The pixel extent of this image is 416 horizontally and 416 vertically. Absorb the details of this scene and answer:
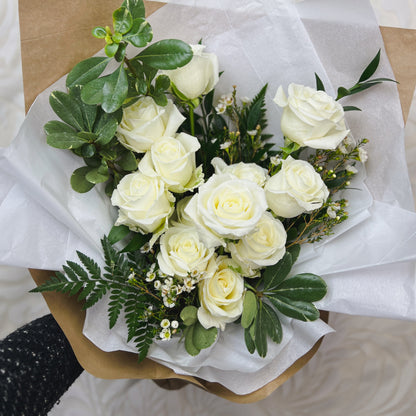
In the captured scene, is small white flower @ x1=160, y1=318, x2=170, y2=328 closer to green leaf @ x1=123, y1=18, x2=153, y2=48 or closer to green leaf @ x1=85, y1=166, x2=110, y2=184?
green leaf @ x1=85, y1=166, x2=110, y2=184

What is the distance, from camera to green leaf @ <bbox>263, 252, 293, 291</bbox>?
445 millimetres

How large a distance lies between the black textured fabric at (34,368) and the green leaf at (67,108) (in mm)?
265

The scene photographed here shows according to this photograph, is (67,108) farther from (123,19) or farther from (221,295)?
(221,295)

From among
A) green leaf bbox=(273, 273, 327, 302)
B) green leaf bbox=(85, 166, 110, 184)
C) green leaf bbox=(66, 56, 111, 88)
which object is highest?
green leaf bbox=(66, 56, 111, 88)

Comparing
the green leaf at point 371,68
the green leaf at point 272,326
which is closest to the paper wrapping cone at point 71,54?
the green leaf at point 371,68

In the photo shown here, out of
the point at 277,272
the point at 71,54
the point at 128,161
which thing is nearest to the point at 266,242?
the point at 277,272

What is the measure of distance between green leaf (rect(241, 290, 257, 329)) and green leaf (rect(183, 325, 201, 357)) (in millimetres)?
65

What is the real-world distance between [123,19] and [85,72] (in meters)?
0.06

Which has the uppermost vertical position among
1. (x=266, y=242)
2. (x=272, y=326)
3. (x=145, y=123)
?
(x=145, y=123)

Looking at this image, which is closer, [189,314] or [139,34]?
[139,34]

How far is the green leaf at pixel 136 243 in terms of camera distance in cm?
45

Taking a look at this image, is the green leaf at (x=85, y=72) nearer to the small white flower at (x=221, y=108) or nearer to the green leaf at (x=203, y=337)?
the small white flower at (x=221, y=108)

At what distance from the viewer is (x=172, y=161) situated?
400 millimetres

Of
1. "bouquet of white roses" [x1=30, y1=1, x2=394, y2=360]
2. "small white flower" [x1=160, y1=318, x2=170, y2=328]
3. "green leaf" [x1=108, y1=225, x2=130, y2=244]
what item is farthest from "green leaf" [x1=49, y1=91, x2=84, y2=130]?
"small white flower" [x1=160, y1=318, x2=170, y2=328]
